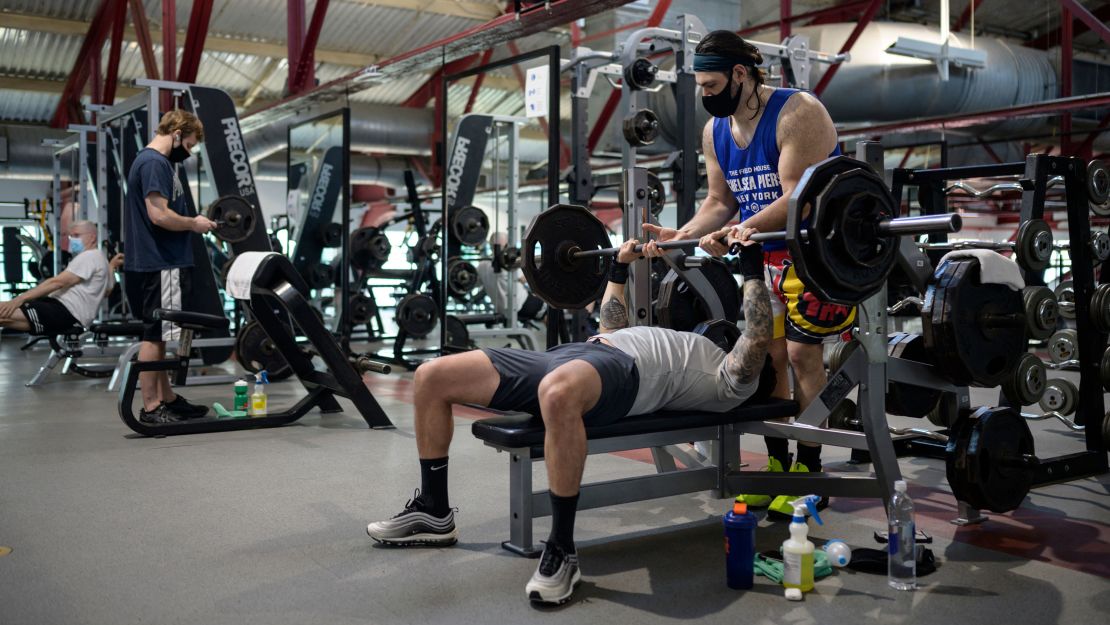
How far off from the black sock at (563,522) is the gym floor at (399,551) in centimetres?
12

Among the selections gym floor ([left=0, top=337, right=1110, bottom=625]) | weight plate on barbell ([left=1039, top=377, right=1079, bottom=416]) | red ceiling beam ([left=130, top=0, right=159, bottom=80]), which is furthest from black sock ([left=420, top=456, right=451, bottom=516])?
red ceiling beam ([left=130, top=0, right=159, bottom=80])

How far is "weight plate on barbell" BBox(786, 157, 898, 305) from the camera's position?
1989 millimetres

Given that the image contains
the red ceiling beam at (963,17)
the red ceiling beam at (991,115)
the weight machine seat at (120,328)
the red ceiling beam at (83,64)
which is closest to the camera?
the weight machine seat at (120,328)

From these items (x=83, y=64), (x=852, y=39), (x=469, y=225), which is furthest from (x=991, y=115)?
(x=83, y=64)

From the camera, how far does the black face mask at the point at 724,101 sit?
2.52 meters

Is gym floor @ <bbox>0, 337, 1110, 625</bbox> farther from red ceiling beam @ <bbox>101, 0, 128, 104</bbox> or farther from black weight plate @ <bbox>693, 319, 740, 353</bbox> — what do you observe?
red ceiling beam @ <bbox>101, 0, 128, 104</bbox>

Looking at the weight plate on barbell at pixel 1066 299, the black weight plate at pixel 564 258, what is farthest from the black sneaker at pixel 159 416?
the weight plate on barbell at pixel 1066 299

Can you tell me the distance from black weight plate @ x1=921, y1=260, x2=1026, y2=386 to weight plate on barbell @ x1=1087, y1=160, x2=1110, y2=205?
66 centimetres

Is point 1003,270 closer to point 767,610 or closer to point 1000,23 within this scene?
point 767,610

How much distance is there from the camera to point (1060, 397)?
3557 mm

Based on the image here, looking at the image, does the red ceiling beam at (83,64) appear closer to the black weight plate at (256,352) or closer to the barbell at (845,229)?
the black weight plate at (256,352)

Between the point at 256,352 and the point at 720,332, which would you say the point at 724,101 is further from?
the point at 256,352

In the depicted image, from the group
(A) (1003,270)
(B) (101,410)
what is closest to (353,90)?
(B) (101,410)

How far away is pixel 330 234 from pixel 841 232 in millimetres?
5813
